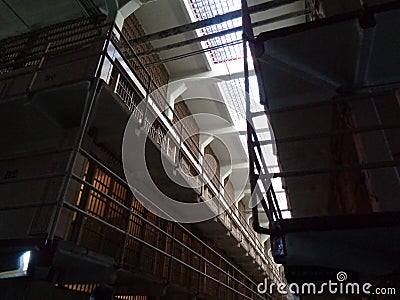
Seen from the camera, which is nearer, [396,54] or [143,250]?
[396,54]

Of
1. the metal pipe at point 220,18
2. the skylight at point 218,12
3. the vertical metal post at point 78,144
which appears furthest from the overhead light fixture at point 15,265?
the skylight at point 218,12

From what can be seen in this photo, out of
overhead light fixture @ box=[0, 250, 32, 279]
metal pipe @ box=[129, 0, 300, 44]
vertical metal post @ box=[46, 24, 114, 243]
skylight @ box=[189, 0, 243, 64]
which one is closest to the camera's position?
vertical metal post @ box=[46, 24, 114, 243]

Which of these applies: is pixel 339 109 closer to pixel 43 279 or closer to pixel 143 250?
pixel 43 279

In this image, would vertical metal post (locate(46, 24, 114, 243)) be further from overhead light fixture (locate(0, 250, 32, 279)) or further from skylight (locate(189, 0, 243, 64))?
skylight (locate(189, 0, 243, 64))

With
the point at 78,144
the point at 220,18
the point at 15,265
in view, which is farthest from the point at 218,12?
the point at 15,265

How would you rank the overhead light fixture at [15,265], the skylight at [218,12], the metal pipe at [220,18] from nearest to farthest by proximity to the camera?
the overhead light fixture at [15,265]
the metal pipe at [220,18]
the skylight at [218,12]

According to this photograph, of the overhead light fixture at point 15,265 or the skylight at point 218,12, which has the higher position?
the skylight at point 218,12

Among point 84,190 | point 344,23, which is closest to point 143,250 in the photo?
point 84,190

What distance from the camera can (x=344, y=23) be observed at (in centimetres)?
212

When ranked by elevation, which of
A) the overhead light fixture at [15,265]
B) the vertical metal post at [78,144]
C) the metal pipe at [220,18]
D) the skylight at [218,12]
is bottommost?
the overhead light fixture at [15,265]

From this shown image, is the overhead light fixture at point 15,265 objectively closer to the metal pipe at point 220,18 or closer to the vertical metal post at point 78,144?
the vertical metal post at point 78,144

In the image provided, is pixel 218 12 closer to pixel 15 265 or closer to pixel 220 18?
→ pixel 220 18

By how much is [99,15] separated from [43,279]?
519cm

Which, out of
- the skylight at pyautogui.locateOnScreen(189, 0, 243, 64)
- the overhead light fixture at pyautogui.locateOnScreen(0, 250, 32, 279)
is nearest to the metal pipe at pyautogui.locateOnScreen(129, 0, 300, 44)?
the skylight at pyautogui.locateOnScreen(189, 0, 243, 64)
